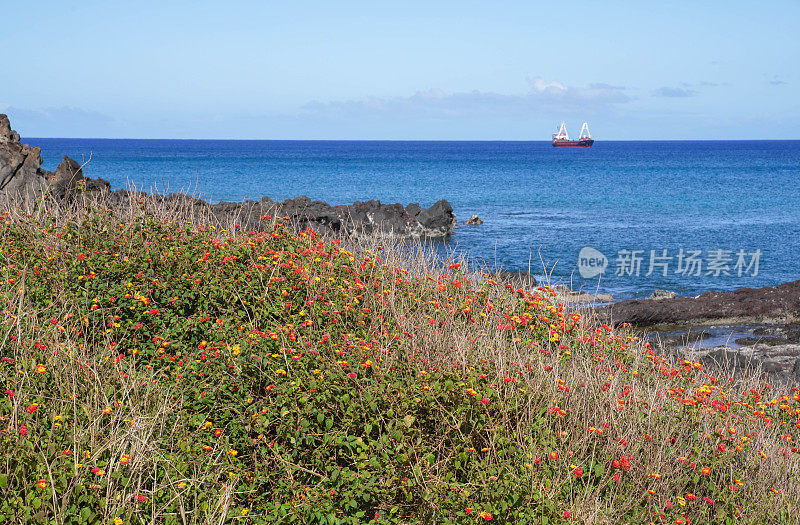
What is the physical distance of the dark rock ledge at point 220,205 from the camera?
1157 centimetres

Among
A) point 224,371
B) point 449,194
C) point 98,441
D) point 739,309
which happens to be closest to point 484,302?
point 224,371

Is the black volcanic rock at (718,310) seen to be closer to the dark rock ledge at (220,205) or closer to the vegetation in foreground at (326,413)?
the dark rock ledge at (220,205)

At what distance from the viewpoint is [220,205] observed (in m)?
24.8

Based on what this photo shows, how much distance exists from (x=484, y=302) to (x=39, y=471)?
518cm

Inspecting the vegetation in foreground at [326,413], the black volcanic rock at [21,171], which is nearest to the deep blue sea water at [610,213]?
the black volcanic rock at [21,171]

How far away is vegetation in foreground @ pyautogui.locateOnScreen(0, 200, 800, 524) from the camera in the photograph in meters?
4.16

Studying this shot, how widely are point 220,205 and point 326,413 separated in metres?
21.2

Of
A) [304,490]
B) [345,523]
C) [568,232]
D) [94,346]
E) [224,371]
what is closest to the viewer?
[345,523]

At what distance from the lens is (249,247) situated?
292 inches

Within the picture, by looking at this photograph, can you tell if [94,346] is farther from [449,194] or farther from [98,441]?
[449,194]

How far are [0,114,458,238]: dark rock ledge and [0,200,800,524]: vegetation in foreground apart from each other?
2494 mm

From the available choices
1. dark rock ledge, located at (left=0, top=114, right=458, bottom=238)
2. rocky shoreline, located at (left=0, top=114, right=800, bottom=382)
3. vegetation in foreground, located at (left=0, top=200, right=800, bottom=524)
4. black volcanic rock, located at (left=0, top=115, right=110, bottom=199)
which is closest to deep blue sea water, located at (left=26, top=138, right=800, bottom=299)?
dark rock ledge, located at (left=0, top=114, right=458, bottom=238)

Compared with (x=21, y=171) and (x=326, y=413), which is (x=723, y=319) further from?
(x=21, y=171)

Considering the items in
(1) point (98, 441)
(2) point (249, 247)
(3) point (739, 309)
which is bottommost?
(3) point (739, 309)
